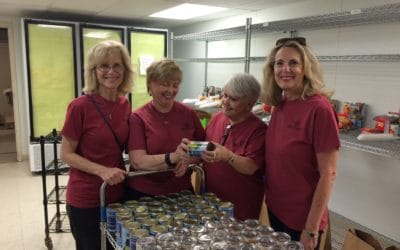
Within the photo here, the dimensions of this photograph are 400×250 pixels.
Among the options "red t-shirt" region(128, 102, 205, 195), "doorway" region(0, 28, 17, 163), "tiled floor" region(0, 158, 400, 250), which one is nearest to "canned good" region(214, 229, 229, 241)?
"red t-shirt" region(128, 102, 205, 195)

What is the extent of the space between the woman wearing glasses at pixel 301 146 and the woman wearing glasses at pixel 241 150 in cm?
7

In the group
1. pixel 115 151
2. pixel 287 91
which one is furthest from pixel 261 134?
pixel 115 151

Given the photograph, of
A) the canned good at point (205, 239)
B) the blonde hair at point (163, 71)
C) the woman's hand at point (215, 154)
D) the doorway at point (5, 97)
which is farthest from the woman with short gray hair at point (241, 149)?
the doorway at point (5, 97)

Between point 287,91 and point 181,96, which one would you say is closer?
point 287,91

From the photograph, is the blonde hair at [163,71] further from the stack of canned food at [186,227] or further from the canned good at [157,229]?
the canned good at [157,229]

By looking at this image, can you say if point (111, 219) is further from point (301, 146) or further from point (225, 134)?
point (301, 146)

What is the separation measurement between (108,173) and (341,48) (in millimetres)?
1955

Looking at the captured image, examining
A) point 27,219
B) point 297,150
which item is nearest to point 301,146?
point 297,150

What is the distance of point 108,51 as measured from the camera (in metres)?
1.60

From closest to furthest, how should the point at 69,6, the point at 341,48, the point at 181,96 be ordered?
1. the point at 341,48
2. the point at 69,6
3. the point at 181,96

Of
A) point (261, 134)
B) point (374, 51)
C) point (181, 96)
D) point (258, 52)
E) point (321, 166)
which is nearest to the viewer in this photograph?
point (321, 166)

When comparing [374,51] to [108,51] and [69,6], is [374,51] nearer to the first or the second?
[108,51]

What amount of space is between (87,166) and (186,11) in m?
2.66

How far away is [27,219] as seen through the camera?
3.24 m
